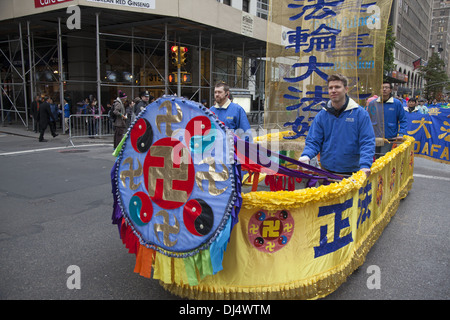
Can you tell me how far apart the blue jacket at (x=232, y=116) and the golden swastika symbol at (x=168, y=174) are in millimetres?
2817

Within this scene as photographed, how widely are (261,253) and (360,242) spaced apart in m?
1.45

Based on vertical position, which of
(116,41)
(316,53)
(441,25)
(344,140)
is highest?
(441,25)

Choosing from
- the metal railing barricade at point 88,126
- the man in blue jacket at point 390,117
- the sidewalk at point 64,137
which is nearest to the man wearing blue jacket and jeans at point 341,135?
the man in blue jacket at point 390,117

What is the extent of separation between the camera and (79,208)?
18.7ft

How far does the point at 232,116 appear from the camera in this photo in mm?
5531

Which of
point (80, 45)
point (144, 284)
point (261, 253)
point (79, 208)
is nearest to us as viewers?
point (261, 253)

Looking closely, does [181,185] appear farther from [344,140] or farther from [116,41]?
[116,41]

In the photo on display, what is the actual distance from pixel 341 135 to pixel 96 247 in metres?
3.17

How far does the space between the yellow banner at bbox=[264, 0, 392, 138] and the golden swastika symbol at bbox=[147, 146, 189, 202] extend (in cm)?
407

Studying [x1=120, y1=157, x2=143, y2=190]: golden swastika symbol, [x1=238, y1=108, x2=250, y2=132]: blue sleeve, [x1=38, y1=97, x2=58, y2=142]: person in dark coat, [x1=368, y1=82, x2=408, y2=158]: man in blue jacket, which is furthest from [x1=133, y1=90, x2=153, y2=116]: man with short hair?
[x1=120, y1=157, x2=143, y2=190]: golden swastika symbol

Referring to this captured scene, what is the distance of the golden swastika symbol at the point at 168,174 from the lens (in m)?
2.73

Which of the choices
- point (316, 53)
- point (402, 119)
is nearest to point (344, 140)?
point (316, 53)
